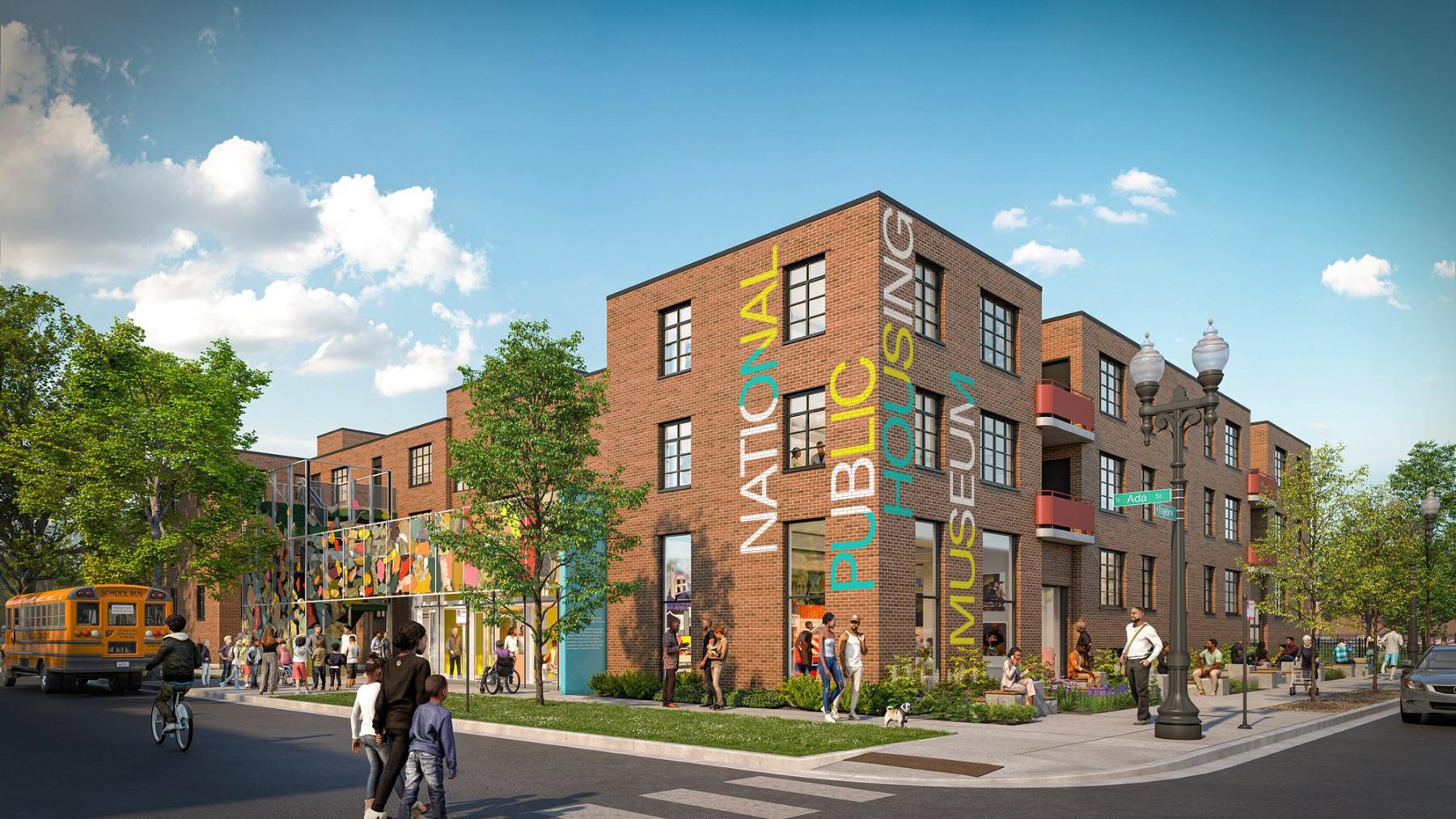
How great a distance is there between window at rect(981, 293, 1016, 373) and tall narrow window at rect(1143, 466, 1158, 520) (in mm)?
10300

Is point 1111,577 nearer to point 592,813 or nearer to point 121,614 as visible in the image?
point 592,813

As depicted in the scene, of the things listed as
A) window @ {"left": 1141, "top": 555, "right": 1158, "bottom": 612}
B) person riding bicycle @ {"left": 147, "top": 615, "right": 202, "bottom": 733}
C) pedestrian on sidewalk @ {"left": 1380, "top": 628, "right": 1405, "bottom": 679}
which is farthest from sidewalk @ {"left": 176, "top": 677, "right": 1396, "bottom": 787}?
pedestrian on sidewalk @ {"left": 1380, "top": 628, "right": 1405, "bottom": 679}

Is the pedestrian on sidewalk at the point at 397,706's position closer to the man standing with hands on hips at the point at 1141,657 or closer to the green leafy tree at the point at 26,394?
the man standing with hands on hips at the point at 1141,657

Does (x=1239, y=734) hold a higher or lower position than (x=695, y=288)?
lower

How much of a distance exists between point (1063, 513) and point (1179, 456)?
1152 cm

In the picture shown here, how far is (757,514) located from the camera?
2464cm

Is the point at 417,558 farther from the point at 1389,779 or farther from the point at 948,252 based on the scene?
the point at 1389,779

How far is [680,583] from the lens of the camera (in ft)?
87.0

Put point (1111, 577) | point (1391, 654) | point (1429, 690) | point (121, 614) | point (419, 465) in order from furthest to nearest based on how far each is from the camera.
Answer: point (419, 465) < point (1391, 654) < point (1111, 577) < point (121, 614) < point (1429, 690)

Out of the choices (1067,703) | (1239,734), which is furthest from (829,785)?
(1067,703)

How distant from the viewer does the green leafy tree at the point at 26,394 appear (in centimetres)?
4428

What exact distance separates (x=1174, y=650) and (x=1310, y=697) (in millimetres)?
11685

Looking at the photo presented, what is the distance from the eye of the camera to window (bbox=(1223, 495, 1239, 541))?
4462cm

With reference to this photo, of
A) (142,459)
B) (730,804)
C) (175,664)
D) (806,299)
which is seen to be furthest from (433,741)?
(142,459)
